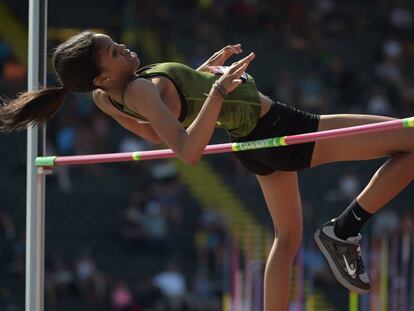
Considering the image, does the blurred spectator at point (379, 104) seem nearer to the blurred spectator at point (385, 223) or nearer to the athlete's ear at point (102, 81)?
the blurred spectator at point (385, 223)

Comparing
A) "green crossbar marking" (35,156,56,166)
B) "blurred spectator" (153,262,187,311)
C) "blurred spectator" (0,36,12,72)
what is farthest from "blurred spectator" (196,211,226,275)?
"green crossbar marking" (35,156,56,166)

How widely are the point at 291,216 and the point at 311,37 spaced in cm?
1204

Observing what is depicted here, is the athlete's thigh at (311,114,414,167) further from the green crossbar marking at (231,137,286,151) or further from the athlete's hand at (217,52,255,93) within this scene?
the athlete's hand at (217,52,255,93)

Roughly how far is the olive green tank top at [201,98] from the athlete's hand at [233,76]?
0.84ft

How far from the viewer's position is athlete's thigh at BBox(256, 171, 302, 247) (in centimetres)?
483

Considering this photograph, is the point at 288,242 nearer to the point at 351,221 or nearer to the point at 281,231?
the point at 281,231

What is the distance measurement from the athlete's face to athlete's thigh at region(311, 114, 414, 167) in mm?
861

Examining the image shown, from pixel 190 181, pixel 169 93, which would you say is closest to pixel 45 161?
pixel 169 93

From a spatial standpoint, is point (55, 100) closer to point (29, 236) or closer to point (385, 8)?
point (29, 236)

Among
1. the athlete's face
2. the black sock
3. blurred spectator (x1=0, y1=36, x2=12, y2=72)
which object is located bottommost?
the black sock

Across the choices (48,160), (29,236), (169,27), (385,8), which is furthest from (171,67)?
(385,8)

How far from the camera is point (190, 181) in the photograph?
14.2 metres

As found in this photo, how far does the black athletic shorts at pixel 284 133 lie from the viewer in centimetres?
464

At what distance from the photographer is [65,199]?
42.5ft
